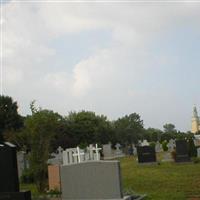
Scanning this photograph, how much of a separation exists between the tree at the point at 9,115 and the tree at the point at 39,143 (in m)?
35.4

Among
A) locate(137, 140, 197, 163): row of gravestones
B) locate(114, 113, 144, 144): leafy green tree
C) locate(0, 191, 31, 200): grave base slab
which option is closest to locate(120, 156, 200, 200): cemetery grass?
locate(0, 191, 31, 200): grave base slab

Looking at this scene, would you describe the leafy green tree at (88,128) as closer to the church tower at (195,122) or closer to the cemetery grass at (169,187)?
the cemetery grass at (169,187)

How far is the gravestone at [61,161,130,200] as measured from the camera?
12812 millimetres

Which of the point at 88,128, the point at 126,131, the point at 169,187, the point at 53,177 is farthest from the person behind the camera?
the point at 126,131

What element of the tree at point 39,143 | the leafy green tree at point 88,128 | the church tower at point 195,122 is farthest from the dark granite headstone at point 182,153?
the church tower at point 195,122

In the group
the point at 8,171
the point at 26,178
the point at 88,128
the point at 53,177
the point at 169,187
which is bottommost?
the point at 169,187

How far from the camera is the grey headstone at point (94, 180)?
1281 centimetres

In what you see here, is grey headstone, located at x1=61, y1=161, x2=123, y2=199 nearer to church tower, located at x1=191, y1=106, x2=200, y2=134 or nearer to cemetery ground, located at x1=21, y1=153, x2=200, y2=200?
cemetery ground, located at x1=21, y1=153, x2=200, y2=200

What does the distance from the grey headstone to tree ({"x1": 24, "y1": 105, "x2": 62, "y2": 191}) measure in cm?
460

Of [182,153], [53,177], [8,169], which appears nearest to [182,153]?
[182,153]

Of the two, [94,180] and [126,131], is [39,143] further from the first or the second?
[126,131]

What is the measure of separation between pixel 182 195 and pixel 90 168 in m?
3.49

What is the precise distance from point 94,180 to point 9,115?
142 feet

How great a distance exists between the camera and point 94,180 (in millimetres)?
12938
